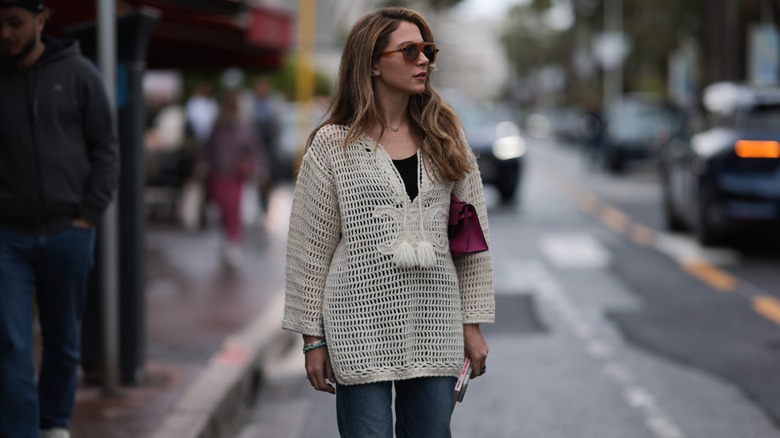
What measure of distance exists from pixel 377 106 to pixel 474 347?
710mm

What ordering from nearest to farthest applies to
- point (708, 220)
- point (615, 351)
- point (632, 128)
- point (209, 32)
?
point (615, 351) < point (209, 32) < point (708, 220) < point (632, 128)

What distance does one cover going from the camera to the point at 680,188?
15023 millimetres

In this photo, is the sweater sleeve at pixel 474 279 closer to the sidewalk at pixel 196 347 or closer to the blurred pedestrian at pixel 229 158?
the sidewalk at pixel 196 347

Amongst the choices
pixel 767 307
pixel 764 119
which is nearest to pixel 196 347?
pixel 767 307

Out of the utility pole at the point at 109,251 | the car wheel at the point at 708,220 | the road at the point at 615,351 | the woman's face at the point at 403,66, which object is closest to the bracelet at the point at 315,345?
the woman's face at the point at 403,66

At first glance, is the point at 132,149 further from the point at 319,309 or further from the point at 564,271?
the point at 564,271

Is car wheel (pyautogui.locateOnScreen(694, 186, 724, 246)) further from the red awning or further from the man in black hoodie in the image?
the man in black hoodie

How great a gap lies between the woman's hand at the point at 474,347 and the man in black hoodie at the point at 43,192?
2002 millimetres

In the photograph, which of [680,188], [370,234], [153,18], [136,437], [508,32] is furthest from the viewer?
[508,32]

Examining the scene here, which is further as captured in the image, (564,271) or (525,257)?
(525,257)

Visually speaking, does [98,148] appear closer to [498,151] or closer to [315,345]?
[315,345]

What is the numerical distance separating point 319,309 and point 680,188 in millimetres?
11873

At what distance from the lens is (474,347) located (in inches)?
147

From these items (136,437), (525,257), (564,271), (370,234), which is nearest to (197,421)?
(136,437)
